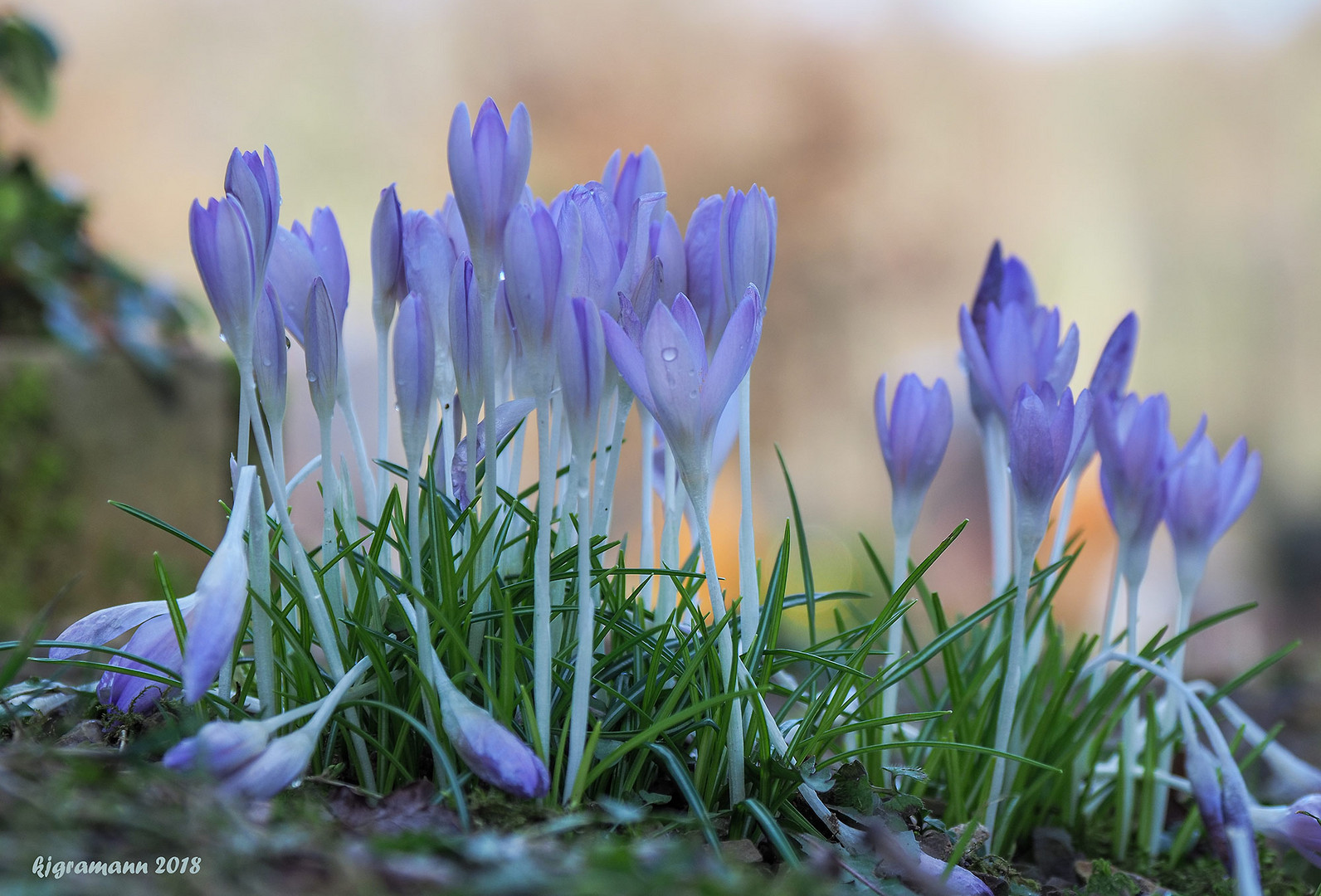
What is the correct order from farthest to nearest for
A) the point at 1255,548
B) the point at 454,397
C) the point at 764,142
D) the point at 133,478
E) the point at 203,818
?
1. the point at 764,142
2. the point at 1255,548
3. the point at 133,478
4. the point at 454,397
5. the point at 203,818

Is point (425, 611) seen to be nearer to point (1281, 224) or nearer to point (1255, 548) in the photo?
point (1255, 548)

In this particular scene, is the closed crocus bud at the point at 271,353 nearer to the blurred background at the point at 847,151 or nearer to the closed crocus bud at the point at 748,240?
the closed crocus bud at the point at 748,240

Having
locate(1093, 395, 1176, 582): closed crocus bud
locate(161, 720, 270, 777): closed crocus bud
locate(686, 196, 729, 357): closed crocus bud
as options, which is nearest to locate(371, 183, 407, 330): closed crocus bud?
locate(686, 196, 729, 357): closed crocus bud

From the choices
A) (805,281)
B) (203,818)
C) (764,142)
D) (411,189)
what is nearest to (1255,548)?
(805,281)

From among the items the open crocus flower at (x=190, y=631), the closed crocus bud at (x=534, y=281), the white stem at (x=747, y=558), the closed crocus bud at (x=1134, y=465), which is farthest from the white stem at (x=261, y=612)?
the closed crocus bud at (x=1134, y=465)

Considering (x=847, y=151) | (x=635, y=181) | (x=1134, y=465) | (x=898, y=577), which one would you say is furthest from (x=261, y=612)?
(x=847, y=151)

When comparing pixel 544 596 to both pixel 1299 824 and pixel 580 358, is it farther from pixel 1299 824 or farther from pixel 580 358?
pixel 1299 824
